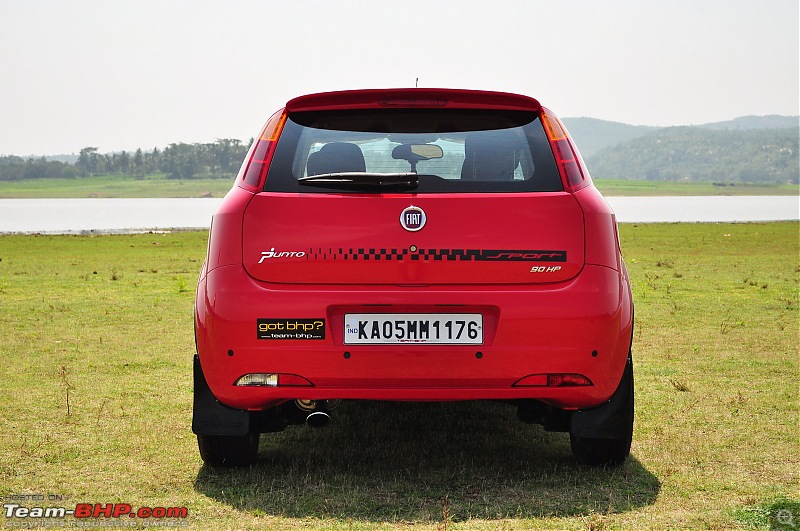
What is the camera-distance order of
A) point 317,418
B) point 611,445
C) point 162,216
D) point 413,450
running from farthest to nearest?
point 162,216
point 413,450
point 611,445
point 317,418

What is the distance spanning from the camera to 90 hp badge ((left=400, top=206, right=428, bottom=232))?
15.5 ft

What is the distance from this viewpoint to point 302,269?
4.76 m

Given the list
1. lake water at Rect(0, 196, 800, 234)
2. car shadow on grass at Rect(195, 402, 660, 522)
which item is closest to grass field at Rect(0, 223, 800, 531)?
car shadow on grass at Rect(195, 402, 660, 522)

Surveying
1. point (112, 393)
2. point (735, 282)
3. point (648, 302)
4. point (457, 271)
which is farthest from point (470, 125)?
point (735, 282)

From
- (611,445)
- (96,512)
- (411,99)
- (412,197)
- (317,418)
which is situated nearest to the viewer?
(96,512)

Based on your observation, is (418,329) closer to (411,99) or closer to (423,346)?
(423,346)

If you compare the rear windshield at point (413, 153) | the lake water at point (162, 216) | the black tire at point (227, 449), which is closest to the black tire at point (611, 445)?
the rear windshield at point (413, 153)

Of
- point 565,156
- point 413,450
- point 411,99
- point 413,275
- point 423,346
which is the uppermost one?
point 411,99

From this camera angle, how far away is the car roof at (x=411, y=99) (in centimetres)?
504

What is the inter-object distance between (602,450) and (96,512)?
8.26ft

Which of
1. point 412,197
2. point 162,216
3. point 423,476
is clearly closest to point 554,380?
point 423,476

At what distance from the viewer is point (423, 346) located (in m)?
4.71

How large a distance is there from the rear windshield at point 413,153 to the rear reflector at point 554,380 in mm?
854

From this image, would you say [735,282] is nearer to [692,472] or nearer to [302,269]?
[692,472]
